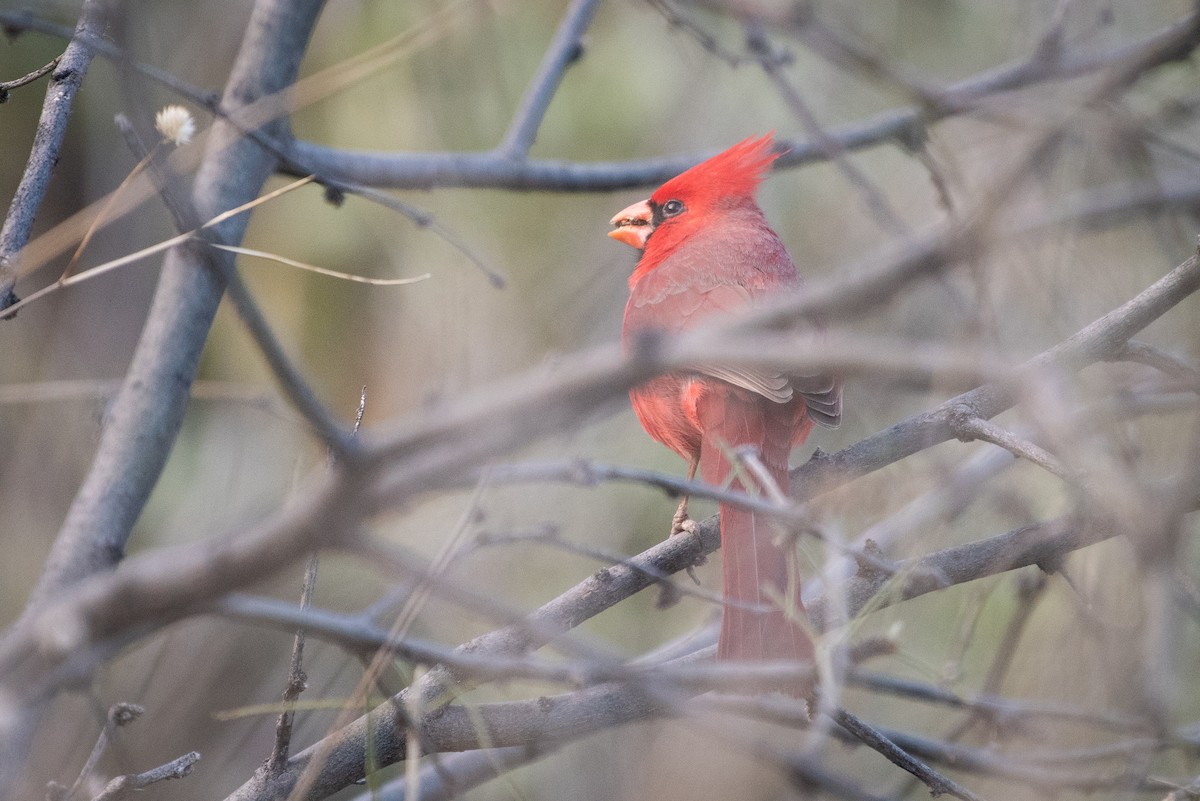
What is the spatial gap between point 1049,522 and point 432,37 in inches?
54.4

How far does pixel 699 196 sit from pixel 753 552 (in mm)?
1701

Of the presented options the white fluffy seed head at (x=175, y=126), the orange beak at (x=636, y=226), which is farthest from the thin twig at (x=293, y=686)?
the orange beak at (x=636, y=226)

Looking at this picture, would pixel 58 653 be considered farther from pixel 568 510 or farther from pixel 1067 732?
pixel 568 510

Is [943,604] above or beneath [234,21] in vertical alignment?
beneath

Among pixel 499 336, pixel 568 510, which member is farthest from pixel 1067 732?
pixel 499 336

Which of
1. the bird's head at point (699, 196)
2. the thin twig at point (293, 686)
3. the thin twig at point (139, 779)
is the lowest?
the thin twig at point (139, 779)

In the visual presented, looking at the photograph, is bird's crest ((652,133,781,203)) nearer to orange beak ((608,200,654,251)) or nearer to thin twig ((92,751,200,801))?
orange beak ((608,200,654,251))

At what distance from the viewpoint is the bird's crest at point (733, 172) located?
357 centimetres

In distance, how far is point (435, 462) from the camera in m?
0.86

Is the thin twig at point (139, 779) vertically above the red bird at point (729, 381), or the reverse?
the red bird at point (729, 381)

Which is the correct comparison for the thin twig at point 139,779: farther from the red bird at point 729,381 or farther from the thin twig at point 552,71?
the thin twig at point 552,71

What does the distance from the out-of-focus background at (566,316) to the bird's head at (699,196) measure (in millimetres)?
237

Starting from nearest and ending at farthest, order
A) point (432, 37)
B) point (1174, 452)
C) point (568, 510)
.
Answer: point (432, 37) < point (1174, 452) < point (568, 510)

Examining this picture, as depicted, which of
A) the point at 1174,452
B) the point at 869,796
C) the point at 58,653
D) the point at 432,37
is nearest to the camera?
the point at 58,653
